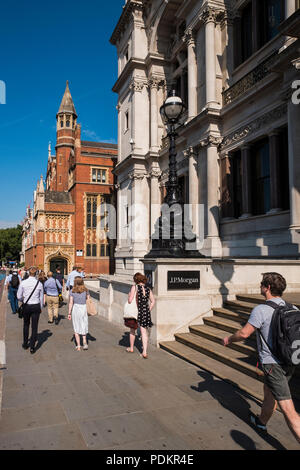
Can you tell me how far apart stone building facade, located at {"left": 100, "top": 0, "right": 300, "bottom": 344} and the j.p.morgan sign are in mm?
110

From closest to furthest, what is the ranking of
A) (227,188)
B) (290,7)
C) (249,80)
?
(290,7) → (249,80) → (227,188)

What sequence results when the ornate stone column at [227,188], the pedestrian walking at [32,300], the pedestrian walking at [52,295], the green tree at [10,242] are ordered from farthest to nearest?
the green tree at [10,242] → the ornate stone column at [227,188] → the pedestrian walking at [52,295] → the pedestrian walking at [32,300]

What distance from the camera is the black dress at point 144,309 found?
777cm

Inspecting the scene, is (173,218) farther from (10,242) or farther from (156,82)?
(10,242)

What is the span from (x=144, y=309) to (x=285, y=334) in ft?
14.9

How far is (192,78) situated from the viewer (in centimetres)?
1856

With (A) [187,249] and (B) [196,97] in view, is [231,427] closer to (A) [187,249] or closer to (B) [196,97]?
(A) [187,249]

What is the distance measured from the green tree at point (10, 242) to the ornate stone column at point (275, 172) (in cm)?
10841

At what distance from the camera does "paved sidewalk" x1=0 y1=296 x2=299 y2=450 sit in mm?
3990

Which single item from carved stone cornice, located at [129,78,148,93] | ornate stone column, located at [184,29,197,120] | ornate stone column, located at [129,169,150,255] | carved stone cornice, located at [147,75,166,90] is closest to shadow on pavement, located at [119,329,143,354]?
ornate stone column, located at [184,29,197,120]

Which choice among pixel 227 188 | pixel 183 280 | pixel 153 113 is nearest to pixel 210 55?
pixel 227 188

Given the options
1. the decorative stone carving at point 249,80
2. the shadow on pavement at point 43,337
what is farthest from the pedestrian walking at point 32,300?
Answer: the decorative stone carving at point 249,80

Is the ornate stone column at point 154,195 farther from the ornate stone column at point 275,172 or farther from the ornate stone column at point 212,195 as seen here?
the ornate stone column at point 275,172

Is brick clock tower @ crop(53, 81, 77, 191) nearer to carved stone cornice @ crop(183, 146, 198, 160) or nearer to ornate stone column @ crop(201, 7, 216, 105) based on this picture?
carved stone cornice @ crop(183, 146, 198, 160)
